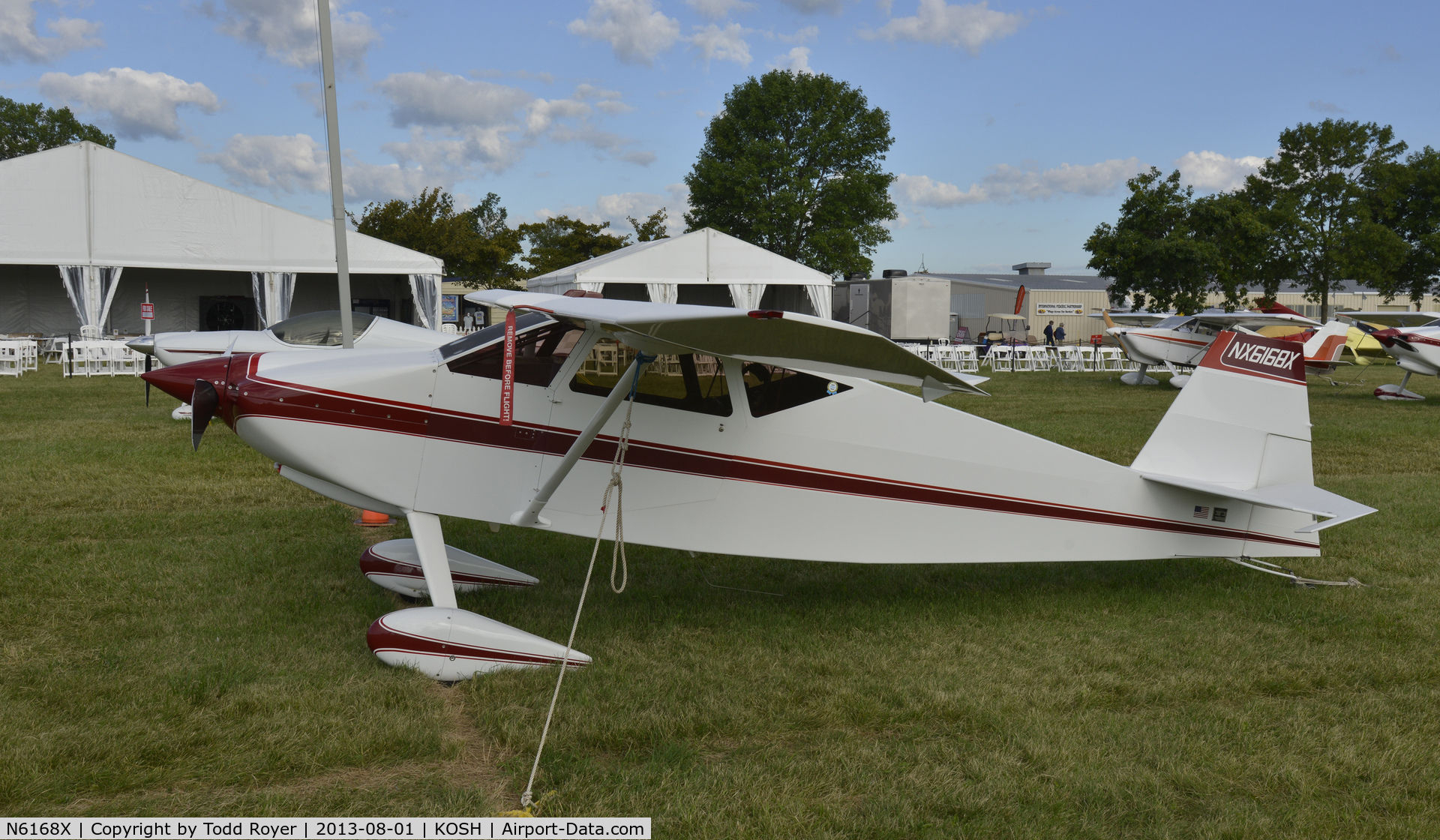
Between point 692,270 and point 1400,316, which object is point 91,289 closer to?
point 692,270

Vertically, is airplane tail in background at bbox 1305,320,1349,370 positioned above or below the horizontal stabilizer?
above

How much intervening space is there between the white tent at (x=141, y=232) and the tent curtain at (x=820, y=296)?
14332 mm

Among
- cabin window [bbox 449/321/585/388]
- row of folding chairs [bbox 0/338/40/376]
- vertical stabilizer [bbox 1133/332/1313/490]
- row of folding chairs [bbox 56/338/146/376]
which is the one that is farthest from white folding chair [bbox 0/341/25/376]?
vertical stabilizer [bbox 1133/332/1313/490]

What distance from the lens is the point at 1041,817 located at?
3406 mm

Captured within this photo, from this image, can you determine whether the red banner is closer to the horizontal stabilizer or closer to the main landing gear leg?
the main landing gear leg

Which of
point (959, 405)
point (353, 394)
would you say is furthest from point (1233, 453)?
point (959, 405)

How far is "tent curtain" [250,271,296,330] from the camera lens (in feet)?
99.2

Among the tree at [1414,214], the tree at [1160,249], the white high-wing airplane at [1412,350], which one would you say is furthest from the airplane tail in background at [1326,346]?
the tree at [1414,214]

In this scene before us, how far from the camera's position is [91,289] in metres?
28.0

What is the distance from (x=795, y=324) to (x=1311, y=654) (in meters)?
3.85

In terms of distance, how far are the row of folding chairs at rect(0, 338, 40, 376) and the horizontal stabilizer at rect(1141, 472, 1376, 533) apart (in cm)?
2625

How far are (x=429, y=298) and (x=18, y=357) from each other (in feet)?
41.2

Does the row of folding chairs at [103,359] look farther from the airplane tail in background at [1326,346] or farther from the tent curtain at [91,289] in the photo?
the airplane tail in background at [1326,346]

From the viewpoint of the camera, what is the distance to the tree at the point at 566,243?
188 ft
